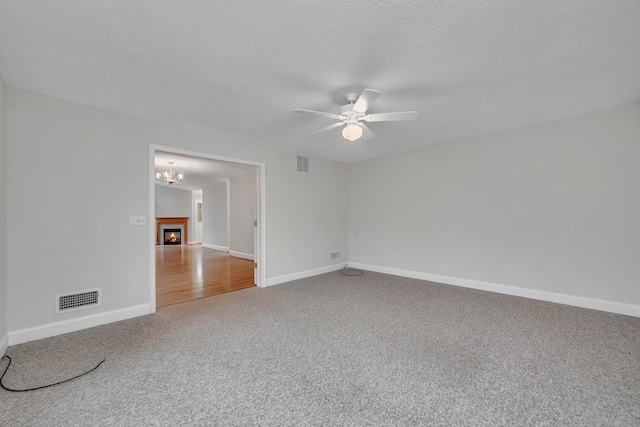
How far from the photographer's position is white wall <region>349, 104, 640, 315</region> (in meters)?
3.20

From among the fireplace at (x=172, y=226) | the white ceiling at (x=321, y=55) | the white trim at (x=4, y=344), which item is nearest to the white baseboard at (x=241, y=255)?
the fireplace at (x=172, y=226)

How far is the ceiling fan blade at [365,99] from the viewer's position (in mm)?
2201

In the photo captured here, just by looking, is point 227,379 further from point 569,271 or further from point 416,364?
point 569,271

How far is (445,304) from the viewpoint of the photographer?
3574mm

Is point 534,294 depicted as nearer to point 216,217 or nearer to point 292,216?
point 292,216

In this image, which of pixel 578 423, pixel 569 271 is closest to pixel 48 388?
pixel 578 423

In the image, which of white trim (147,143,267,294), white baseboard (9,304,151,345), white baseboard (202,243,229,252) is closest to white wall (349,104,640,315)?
white trim (147,143,267,294)

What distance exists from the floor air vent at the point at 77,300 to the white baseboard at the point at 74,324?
4.8 inches

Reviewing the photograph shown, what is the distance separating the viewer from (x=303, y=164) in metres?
5.22

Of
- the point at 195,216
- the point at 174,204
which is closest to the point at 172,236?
the point at 195,216

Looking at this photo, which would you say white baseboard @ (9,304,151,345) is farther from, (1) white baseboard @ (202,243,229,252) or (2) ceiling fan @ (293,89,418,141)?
(1) white baseboard @ (202,243,229,252)

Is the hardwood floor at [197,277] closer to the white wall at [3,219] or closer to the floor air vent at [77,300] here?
the floor air vent at [77,300]

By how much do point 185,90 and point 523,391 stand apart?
12.3ft

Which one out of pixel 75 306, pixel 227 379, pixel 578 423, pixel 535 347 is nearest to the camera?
pixel 578 423
